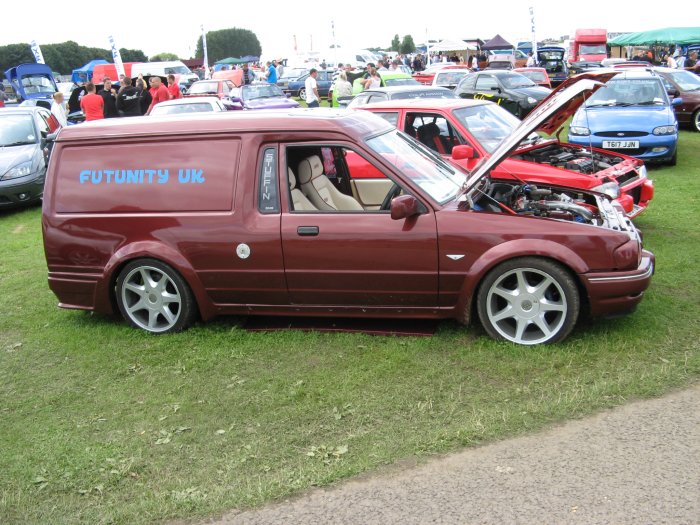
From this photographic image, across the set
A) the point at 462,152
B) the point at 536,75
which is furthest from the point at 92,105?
the point at 536,75

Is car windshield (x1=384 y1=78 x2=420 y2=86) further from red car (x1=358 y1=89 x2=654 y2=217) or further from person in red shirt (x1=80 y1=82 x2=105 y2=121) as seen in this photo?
red car (x1=358 y1=89 x2=654 y2=217)

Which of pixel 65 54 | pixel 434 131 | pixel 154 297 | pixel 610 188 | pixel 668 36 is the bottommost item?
pixel 154 297

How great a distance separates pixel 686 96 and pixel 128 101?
1310 centimetres

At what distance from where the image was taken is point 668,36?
35344 millimetres

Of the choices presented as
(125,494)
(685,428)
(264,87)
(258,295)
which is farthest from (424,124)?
(264,87)

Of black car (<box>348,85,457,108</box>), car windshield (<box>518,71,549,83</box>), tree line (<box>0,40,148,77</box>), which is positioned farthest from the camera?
tree line (<box>0,40,148,77</box>)

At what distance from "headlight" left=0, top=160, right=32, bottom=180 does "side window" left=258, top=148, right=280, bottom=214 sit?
770cm

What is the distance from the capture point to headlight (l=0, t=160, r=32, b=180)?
11273 millimetres

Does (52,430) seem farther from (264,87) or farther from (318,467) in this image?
(264,87)

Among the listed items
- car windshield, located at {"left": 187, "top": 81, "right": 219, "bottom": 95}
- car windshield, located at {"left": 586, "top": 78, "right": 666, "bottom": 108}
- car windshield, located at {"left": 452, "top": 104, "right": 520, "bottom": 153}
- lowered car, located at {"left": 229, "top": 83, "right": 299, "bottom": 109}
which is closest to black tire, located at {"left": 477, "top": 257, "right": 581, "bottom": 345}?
car windshield, located at {"left": 452, "top": 104, "right": 520, "bottom": 153}

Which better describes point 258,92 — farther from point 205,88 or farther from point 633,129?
point 633,129

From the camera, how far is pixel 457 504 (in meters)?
3.22

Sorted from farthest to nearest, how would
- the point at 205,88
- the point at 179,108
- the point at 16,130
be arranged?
the point at 205,88, the point at 179,108, the point at 16,130

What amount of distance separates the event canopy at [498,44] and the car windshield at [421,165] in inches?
1724
